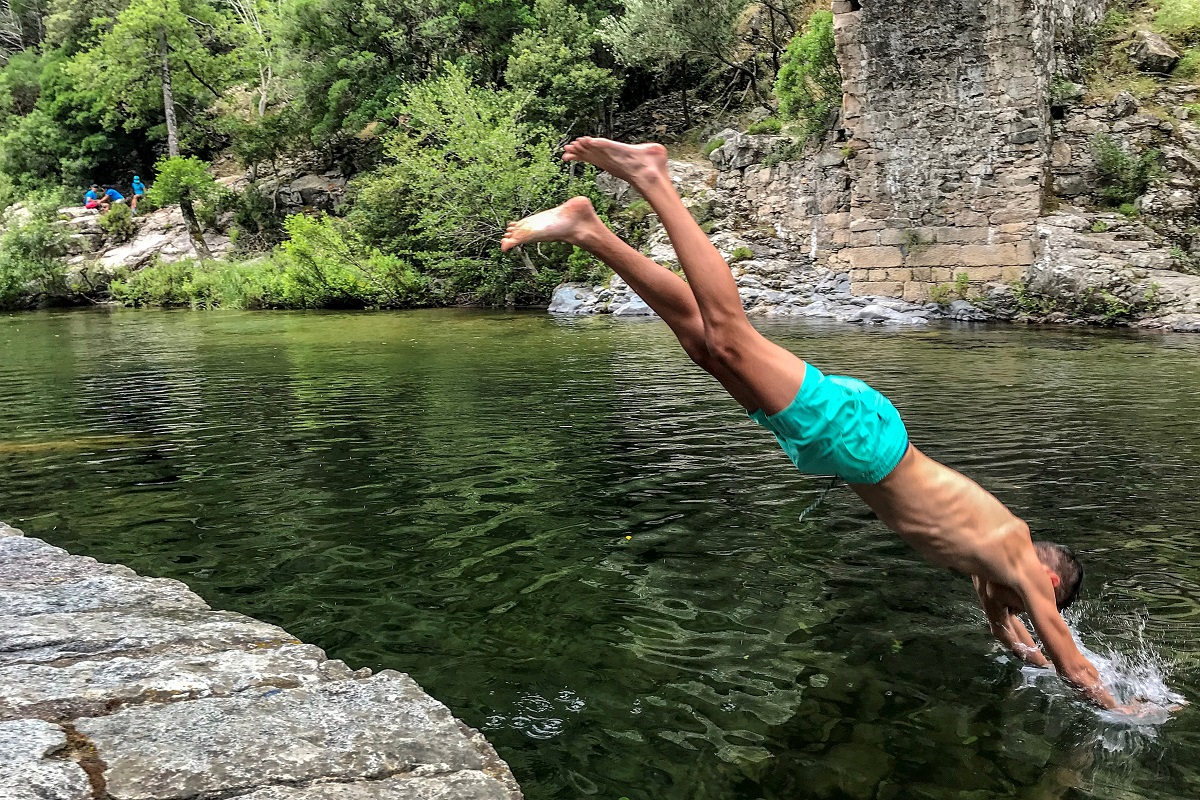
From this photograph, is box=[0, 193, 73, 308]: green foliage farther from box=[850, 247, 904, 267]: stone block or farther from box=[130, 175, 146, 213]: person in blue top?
box=[850, 247, 904, 267]: stone block

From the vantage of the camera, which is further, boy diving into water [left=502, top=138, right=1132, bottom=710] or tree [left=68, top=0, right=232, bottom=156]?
tree [left=68, top=0, right=232, bottom=156]

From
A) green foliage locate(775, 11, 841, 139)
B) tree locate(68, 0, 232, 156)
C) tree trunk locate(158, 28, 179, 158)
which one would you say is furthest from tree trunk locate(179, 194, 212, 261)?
green foliage locate(775, 11, 841, 139)

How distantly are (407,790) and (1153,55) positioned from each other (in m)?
22.8

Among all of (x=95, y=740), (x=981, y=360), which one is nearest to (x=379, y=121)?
(x=981, y=360)

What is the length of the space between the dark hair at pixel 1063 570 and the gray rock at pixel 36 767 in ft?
11.7

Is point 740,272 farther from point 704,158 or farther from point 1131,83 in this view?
point 1131,83

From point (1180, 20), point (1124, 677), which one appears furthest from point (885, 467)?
point (1180, 20)

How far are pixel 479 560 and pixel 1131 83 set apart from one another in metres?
20.1

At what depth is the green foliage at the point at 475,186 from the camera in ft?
84.0

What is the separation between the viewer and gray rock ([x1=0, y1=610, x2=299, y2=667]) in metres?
3.20

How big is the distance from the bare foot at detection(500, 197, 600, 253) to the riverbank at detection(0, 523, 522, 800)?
196 centimetres

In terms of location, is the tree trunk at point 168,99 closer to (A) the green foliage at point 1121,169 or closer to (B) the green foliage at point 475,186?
(B) the green foliage at point 475,186

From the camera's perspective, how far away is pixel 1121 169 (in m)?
19.4

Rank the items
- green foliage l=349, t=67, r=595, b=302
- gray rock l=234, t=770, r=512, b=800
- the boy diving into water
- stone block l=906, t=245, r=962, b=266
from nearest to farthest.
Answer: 1. gray rock l=234, t=770, r=512, b=800
2. the boy diving into water
3. stone block l=906, t=245, r=962, b=266
4. green foliage l=349, t=67, r=595, b=302
